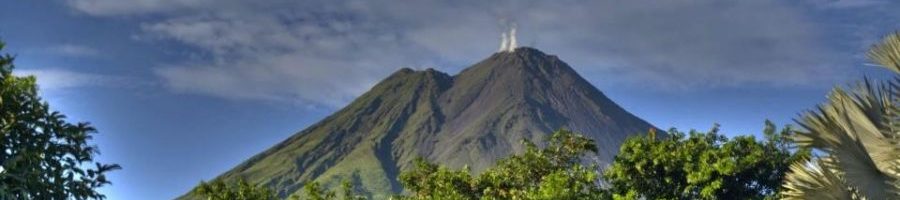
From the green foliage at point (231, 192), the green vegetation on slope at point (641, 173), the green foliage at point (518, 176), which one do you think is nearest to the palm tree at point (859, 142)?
the green vegetation on slope at point (641, 173)

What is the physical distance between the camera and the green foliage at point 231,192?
90.1ft

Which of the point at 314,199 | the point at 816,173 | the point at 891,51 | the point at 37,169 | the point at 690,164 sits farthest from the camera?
the point at 314,199

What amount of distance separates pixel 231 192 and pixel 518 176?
9.20 metres

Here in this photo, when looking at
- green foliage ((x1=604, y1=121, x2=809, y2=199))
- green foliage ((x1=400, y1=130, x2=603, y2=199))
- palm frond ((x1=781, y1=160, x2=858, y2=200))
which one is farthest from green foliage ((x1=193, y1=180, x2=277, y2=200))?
palm frond ((x1=781, y1=160, x2=858, y2=200))

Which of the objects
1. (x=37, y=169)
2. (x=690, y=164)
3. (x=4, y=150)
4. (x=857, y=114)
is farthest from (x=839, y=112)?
(x=4, y=150)

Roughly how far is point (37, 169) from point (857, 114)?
16.5 meters

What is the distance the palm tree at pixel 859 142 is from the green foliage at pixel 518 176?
14.1 m

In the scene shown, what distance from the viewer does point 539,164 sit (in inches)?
1125

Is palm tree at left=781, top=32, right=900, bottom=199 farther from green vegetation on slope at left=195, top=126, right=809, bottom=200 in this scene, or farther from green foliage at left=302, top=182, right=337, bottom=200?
green foliage at left=302, top=182, right=337, bottom=200

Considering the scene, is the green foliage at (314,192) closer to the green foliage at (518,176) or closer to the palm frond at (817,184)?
the green foliage at (518,176)

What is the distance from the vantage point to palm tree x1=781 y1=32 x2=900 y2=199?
997cm

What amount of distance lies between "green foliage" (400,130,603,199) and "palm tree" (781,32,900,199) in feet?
46.4

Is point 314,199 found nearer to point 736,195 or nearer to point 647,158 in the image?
point 647,158

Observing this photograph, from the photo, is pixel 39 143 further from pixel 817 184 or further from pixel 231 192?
pixel 817 184
